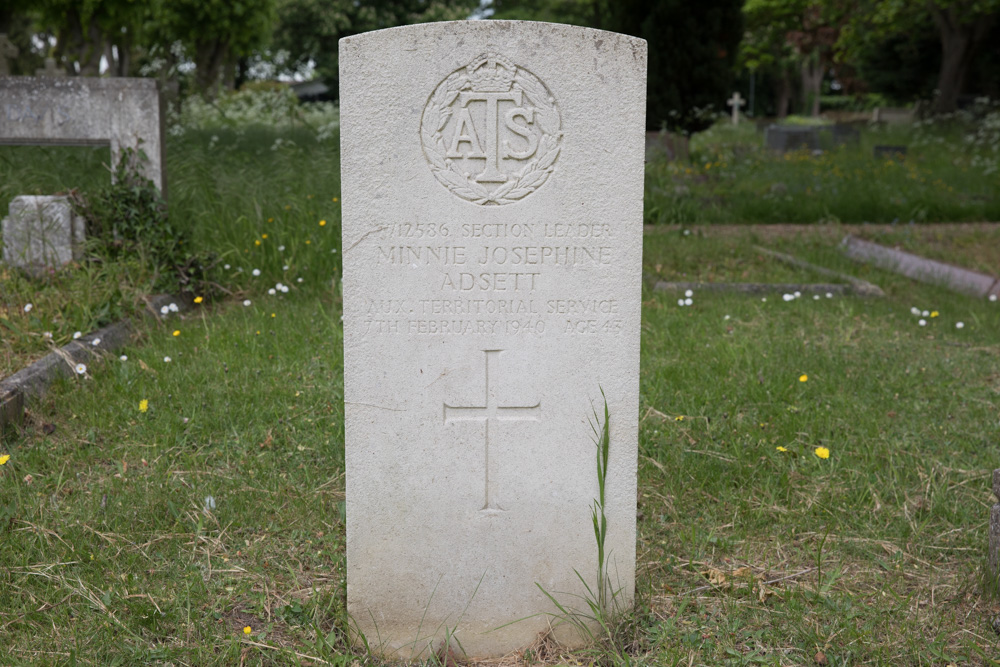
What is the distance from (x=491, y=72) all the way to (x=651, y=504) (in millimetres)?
1816

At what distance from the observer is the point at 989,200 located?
34.2 feet

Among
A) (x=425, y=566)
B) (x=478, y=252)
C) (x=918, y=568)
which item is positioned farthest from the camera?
(x=918, y=568)

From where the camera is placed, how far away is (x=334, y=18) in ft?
93.4

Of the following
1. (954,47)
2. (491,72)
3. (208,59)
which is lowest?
(491,72)

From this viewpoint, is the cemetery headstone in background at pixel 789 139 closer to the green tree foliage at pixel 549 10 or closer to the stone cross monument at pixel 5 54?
the green tree foliage at pixel 549 10

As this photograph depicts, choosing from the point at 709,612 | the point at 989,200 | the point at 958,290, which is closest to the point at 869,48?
the point at 989,200

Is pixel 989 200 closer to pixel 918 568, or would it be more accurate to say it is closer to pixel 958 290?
pixel 958 290

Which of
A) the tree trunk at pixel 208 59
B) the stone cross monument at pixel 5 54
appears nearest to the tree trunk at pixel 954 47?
the stone cross monument at pixel 5 54

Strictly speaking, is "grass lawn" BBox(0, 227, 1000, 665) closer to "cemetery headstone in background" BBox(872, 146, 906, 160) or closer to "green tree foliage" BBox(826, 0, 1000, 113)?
"cemetery headstone in background" BBox(872, 146, 906, 160)

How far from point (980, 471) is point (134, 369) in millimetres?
3804

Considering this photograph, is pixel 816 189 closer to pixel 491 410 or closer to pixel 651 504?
pixel 651 504

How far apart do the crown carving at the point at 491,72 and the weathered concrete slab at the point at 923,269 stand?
18.6 feet

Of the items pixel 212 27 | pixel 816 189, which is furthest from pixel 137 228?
pixel 212 27

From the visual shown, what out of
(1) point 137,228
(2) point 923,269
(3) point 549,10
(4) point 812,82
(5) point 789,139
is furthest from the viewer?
(4) point 812,82
